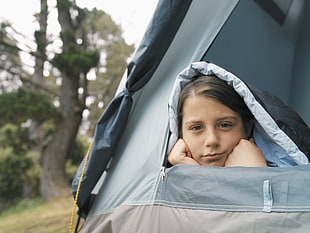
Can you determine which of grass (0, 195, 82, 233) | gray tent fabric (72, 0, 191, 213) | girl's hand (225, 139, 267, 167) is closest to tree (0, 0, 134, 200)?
A: grass (0, 195, 82, 233)

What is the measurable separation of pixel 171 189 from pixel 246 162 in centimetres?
28

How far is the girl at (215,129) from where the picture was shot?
1296 millimetres

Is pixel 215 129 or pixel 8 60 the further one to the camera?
pixel 8 60

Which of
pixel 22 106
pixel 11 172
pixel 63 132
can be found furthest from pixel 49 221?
pixel 11 172

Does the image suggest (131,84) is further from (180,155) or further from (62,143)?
(62,143)

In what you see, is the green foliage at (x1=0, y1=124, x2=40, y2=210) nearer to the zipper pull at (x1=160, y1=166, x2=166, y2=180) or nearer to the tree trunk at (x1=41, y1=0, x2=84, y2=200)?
the tree trunk at (x1=41, y1=0, x2=84, y2=200)

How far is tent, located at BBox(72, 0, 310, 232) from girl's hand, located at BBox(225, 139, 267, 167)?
97 mm

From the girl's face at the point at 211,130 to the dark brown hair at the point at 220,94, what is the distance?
0.02 metres

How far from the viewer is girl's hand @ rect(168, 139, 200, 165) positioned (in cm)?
136

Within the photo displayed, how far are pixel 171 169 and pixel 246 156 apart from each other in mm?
266

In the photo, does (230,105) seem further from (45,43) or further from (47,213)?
(45,43)

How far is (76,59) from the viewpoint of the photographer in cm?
534

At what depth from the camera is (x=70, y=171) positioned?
7.45 metres

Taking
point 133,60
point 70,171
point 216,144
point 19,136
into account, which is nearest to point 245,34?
point 133,60
